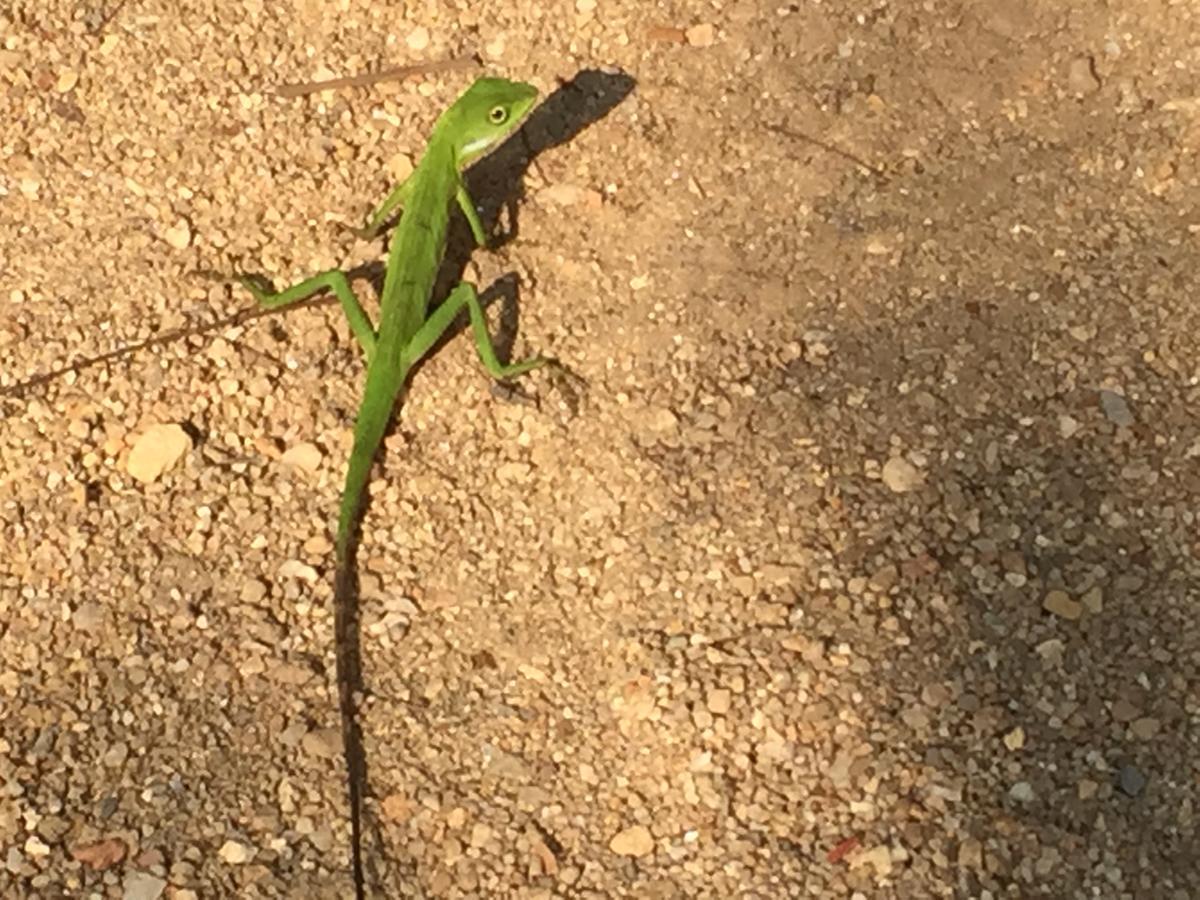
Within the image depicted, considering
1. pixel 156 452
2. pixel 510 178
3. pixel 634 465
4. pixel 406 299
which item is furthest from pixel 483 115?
pixel 156 452

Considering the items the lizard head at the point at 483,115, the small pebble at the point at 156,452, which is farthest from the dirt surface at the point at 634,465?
the lizard head at the point at 483,115

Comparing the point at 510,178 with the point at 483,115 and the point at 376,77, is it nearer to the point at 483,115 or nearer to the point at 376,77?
the point at 483,115

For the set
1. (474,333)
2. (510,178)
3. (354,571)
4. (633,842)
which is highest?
(510,178)

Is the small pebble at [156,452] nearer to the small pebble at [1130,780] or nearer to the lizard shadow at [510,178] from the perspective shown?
the lizard shadow at [510,178]

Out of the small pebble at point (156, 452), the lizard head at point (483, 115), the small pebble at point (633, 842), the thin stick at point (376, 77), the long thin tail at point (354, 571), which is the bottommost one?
the small pebble at point (633, 842)

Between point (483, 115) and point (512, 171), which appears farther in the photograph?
point (512, 171)
